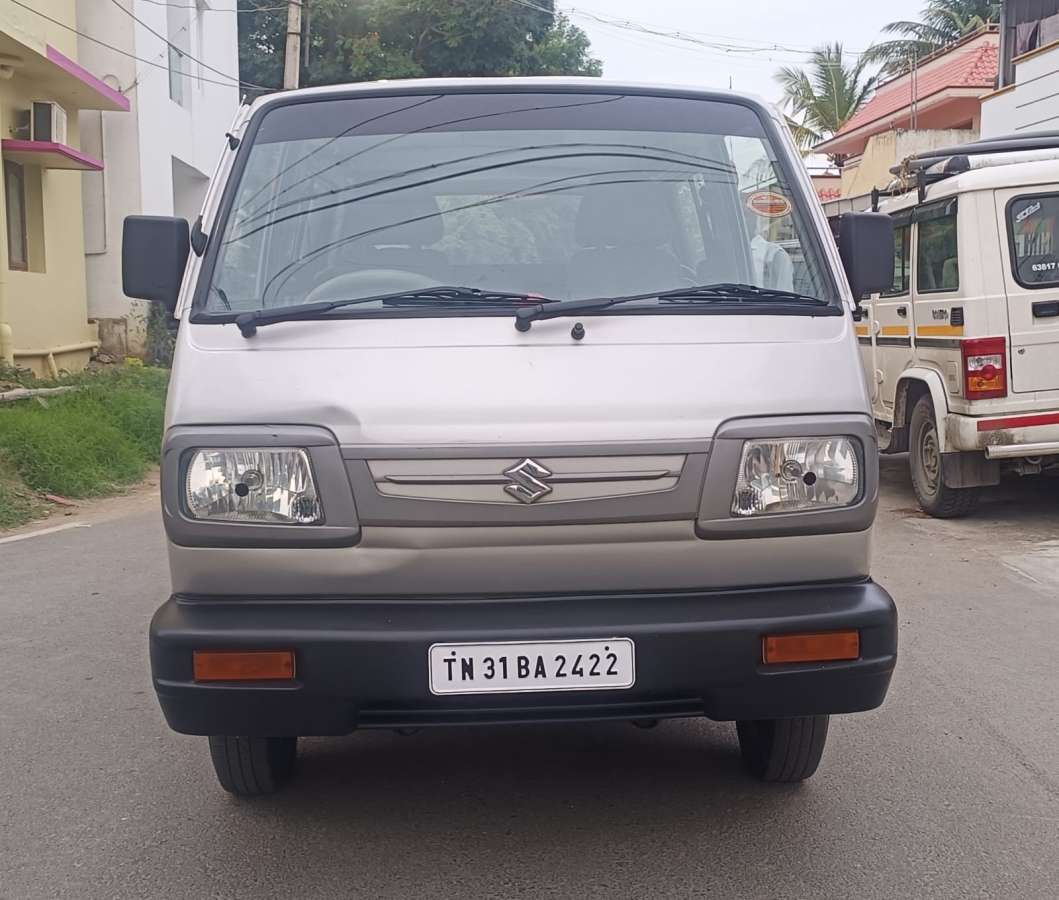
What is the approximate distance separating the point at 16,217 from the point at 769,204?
41.4 feet

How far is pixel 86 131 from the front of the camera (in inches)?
650

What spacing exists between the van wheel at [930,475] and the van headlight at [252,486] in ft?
21.3

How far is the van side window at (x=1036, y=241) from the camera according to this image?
818 cm

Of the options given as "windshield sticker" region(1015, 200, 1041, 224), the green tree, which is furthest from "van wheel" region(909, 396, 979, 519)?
the green tree

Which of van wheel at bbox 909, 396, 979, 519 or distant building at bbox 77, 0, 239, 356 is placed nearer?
van wheel at bbox 909, 396, 979, 519

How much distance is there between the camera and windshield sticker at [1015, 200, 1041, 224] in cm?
823

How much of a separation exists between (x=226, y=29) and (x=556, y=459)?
2291 cm

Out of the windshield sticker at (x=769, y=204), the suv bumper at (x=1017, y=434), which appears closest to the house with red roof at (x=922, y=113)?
the suv bumper at (x=1017, y=434)

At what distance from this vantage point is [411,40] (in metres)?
34.6

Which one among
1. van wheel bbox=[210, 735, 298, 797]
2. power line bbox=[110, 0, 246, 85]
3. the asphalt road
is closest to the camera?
the asphalt road

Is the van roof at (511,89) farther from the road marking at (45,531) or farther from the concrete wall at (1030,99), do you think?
the concrete wall at (1030,99)

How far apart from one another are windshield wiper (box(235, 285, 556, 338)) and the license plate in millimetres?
867

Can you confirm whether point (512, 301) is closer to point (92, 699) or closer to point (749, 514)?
point (749, 514)

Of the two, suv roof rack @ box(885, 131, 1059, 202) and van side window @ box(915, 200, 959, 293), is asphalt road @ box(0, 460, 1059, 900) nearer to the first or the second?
van side window @ box(915, 200, 959, 293)
